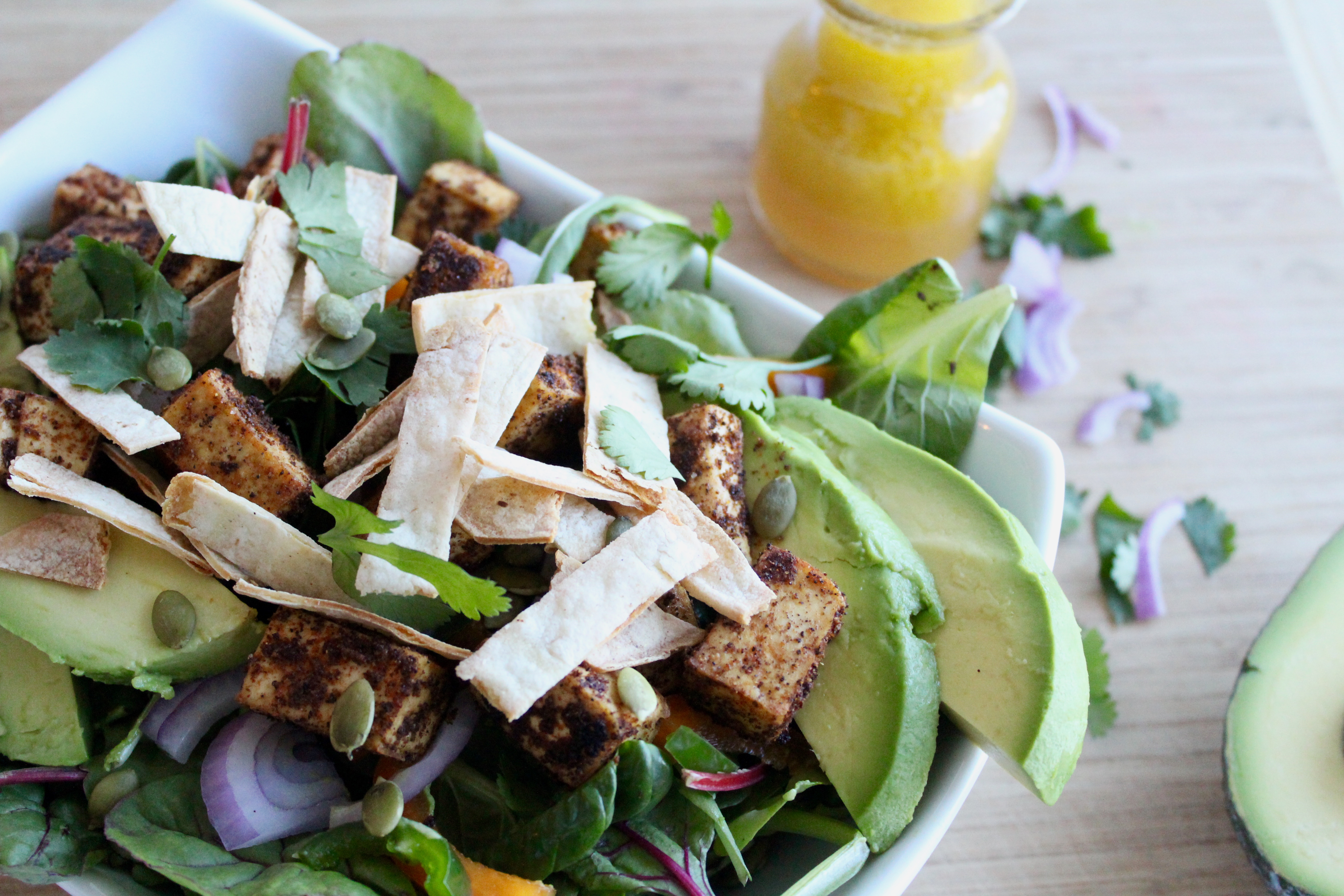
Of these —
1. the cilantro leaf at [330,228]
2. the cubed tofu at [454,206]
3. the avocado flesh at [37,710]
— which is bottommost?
the avocado flesh at [37,710]

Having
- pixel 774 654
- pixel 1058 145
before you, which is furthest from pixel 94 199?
pixel 1058 145

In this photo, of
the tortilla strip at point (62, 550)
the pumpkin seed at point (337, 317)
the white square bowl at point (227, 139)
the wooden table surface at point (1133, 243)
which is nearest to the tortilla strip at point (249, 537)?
the tortilla strip at point (62, 550)

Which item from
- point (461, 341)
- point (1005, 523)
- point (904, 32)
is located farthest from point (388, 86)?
point (1005, 523)

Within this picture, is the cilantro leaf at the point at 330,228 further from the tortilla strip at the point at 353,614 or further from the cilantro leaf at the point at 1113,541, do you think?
the cilantro leaf at the point at 1113,541

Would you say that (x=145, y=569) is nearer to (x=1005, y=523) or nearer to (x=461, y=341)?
(x=461, y=341)

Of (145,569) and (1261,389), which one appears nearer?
(145,569)

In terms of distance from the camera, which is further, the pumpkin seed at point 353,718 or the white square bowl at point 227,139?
the white square bowl at point 227,139

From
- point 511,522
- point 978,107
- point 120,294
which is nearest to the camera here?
point 511,522
